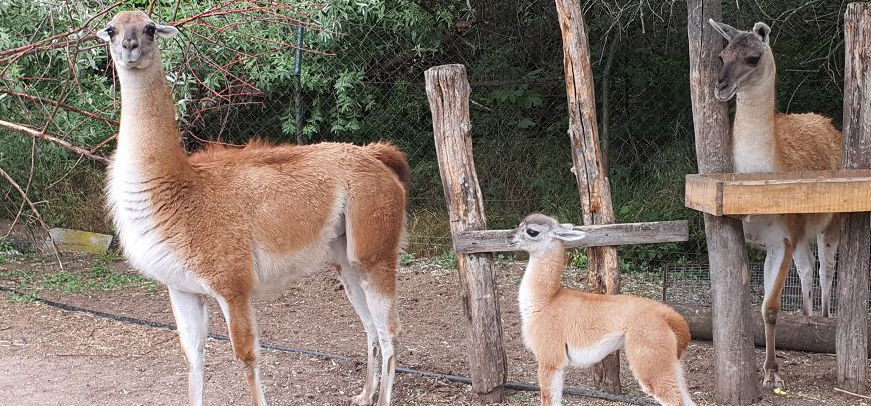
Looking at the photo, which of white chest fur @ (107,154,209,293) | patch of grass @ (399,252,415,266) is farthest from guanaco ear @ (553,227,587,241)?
patch of grass @ (399,252,415,266)

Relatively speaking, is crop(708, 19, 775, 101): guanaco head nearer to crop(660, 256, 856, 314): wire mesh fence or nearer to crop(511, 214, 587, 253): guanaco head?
crop(511, 214, 587, 253): guanaco head

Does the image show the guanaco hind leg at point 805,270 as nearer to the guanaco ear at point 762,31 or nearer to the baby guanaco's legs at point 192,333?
the guanaco ear at point 762,31

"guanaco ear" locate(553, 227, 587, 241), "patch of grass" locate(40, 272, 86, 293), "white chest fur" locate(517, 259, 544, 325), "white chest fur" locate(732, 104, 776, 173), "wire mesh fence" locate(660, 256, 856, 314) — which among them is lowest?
"wire mesh fence" locate(660, 256, 856, 314)

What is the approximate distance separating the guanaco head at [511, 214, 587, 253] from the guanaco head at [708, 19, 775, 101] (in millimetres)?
1284

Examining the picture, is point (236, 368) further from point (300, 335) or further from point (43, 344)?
point (43, 344)

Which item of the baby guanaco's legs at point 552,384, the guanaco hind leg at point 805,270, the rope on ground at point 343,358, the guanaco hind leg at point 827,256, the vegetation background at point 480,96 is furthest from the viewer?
the vegetation background at point 480,96

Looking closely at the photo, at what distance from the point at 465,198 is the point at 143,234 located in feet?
5.39

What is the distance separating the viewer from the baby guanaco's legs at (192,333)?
4.49m

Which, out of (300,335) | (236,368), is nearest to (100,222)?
(300,335)

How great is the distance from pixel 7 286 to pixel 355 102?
3670 millimetres

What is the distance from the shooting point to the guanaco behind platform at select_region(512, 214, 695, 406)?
13.1 feet

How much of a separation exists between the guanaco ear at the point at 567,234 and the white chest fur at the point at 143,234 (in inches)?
67.0

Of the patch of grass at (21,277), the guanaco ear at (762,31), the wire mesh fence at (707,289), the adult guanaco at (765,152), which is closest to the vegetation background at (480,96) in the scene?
the patch of grass at (21,277)

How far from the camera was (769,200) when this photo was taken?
435 cm
